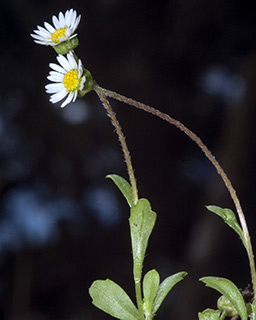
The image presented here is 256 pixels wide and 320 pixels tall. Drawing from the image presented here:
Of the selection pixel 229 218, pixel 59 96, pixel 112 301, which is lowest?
pixel 112 301

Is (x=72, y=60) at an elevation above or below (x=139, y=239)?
above

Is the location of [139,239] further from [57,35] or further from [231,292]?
[57,35]

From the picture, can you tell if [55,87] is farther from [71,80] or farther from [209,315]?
[209,315]

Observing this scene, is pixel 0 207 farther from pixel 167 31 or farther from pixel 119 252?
pixel 167 31

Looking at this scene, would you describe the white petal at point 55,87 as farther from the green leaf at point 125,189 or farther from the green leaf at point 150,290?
the green leaf at point 150,290

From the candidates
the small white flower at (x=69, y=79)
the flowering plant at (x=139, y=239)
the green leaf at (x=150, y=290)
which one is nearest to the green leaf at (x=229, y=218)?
the flowering plant at (x=139, y=239)

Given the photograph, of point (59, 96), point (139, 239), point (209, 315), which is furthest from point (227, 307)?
point (59, 96)
